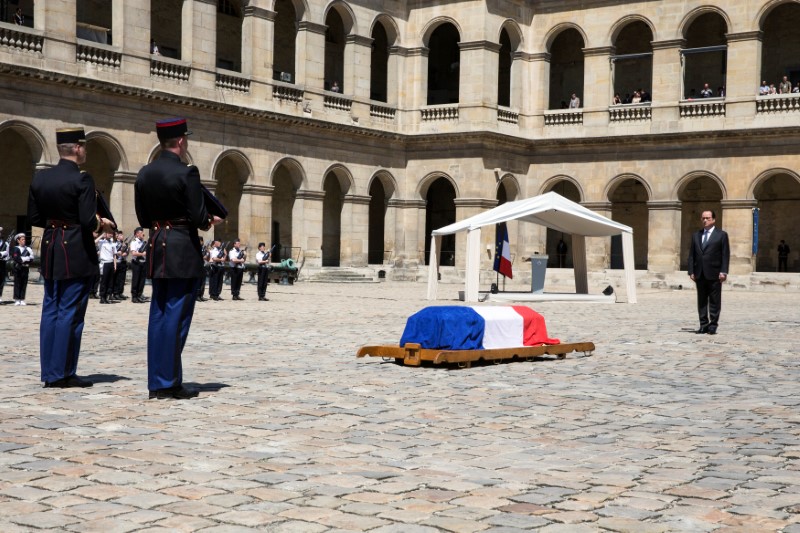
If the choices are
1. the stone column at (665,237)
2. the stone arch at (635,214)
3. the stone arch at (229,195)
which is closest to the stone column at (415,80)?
the stone arch at (229,195)

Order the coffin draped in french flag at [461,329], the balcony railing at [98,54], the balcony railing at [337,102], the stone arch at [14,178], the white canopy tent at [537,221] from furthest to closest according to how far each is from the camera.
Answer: the balcony railing at [337,102] → the stone arch at [14,178] → the balcony railing at [98,54] → the white canopy tent at [537,221] → the coffin draped in french flag at [461,329]

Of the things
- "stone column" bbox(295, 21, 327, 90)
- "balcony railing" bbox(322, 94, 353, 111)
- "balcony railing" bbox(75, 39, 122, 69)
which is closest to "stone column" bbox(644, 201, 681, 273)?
"balcony railing" bbox(322, 94, 353, 111)

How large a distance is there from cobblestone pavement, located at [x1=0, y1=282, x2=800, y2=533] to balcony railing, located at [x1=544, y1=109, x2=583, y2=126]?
27.8m

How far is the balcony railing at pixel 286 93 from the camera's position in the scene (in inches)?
1400

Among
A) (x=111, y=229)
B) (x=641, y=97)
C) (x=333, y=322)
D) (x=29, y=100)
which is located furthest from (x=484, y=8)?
(x=111, y=229)

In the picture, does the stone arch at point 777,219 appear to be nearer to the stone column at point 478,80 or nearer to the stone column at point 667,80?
the stone column at point 667,80

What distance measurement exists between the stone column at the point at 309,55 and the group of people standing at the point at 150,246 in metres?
27.8

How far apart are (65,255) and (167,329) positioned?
47.4 inches

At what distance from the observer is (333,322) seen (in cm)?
1781

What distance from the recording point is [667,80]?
38.4 metres

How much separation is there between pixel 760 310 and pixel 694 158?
14794 millimetres

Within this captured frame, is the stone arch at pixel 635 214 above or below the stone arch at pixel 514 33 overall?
below

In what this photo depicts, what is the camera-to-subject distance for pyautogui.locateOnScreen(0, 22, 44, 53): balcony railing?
2756 centimetres

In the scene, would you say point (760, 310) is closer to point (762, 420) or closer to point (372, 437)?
point (762, 420)
